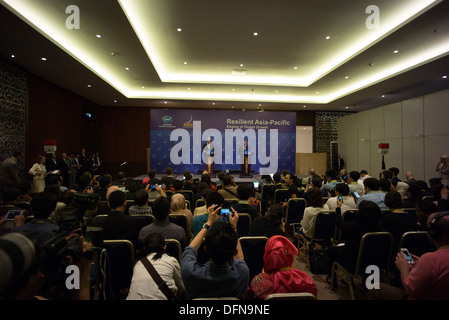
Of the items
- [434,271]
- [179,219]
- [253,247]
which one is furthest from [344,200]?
[179,219]

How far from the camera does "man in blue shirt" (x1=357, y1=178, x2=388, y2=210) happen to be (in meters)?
3.28

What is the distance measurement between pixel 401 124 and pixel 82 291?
1130 centimetres

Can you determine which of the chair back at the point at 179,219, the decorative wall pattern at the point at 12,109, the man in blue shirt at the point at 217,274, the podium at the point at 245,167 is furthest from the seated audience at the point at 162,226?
the podium at the point at 245,167

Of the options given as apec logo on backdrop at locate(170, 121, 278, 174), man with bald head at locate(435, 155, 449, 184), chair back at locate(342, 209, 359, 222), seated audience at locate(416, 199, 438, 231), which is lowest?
chair back at locate(342, 209, 359, 222)

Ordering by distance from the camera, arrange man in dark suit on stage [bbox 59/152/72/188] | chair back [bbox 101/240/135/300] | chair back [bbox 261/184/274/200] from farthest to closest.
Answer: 1. man in dark suit on stage [bbox 59/152/72/188]
2. chair back [bbox 261/184/274/200]
3. chair back [bbox 101/240/135/300]

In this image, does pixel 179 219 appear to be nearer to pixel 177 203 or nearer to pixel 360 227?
pixel 177 203

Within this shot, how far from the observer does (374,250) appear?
2062mm

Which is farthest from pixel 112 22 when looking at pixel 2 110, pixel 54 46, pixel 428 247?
pixel 428 247

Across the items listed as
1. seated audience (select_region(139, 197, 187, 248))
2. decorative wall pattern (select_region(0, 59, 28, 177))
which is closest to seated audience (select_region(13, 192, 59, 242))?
seated audience (select_region(139, 197, 187, 248))

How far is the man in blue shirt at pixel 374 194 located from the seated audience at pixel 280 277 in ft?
7.72

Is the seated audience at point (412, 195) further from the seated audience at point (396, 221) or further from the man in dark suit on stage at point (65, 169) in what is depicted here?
the man in dark suit on stage at point (65, 169)

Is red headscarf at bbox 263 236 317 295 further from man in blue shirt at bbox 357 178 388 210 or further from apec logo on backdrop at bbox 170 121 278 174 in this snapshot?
apec logo on backdrop at bbox 170 121 278 174

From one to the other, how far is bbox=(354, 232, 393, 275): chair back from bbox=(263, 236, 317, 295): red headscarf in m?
0.93

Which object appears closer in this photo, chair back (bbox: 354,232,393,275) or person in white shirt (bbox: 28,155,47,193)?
chair back (bbox: 354,232,393,275)
